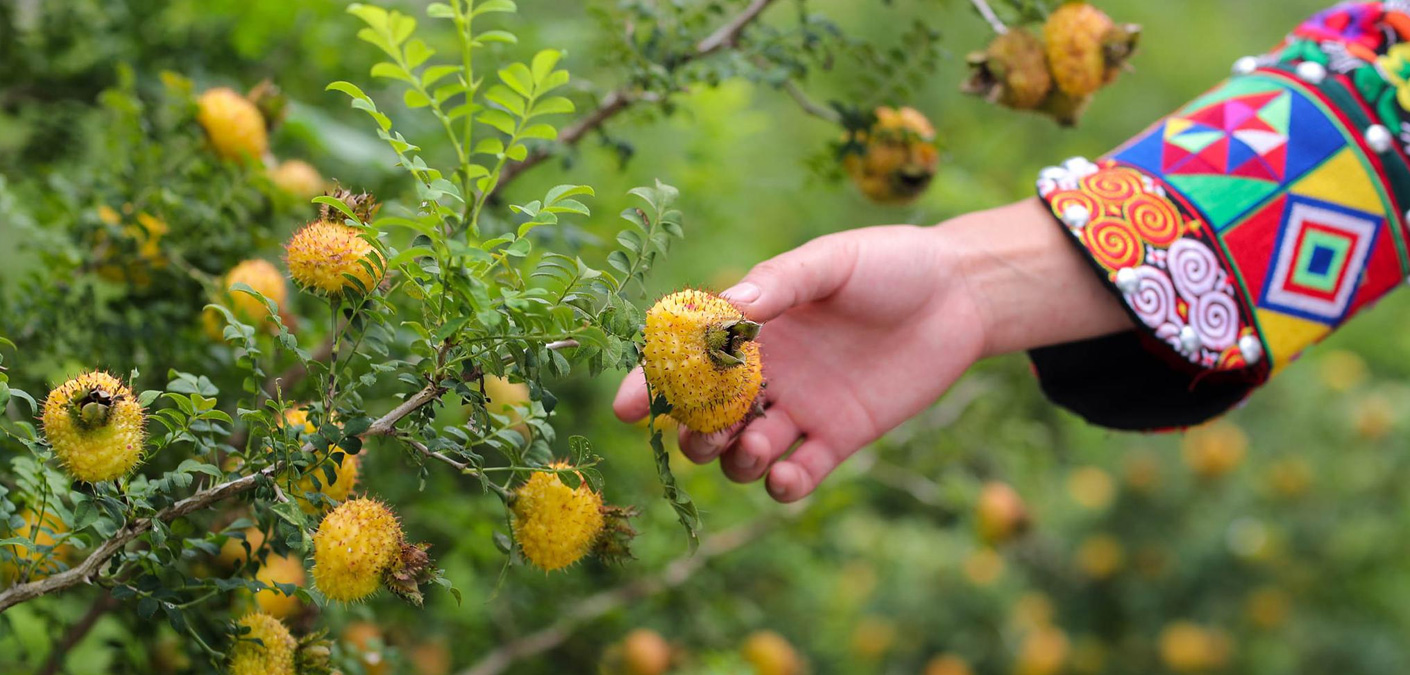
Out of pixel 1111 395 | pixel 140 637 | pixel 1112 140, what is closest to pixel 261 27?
pixel 140 637

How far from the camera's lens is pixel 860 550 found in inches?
106

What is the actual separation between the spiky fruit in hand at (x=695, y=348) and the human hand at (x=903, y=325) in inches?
10.6

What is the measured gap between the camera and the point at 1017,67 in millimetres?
1248

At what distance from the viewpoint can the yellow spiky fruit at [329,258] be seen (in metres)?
0.77

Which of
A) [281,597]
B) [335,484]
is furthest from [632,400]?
[281,597]

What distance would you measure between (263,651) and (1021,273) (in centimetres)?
83

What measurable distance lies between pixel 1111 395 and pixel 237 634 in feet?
3.27

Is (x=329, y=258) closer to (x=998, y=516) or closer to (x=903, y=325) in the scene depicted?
(x=903, y=325)

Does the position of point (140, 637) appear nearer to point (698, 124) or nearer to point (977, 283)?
point (977, 283)

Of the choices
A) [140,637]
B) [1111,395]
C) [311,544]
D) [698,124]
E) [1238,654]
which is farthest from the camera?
[1238,654]

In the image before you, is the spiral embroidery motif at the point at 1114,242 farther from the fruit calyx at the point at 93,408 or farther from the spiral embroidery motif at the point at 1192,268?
the fruit calyx at the point at 93,408

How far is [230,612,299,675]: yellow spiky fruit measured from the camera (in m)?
0.79

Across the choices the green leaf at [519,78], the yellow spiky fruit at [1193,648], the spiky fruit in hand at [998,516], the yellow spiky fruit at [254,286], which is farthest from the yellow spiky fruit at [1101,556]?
the green leaf at [519,78]

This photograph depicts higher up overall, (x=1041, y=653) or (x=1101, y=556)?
(x=1101, y=556)
